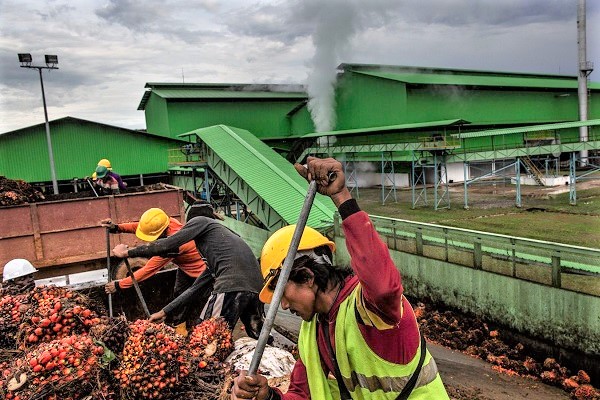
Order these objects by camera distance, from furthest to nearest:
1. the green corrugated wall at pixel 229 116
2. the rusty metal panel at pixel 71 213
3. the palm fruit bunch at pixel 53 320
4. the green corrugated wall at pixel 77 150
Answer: the green corrugated wall at pixel 229 116
the green corrugated wall at pixel 77 150
the rusty metal panel at pixel 71 213
the palm fruit bunch at pixel 53 320

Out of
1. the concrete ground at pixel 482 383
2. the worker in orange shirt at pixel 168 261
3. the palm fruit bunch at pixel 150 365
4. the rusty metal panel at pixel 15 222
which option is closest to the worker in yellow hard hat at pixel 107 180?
the rusty metal panel at pixel 15 222

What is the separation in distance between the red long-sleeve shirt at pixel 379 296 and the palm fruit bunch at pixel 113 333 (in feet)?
7.74

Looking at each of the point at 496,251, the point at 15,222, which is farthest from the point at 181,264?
the point at 496,251

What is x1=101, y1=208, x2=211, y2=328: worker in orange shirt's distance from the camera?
5715 mm

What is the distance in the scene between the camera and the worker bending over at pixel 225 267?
4875 mm

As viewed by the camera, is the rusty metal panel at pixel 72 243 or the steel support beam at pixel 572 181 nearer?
the rusty metal panel at pixel 72 243

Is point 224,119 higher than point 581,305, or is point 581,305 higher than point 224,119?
point 224,119

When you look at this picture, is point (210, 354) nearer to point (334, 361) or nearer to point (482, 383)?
point (334, 361)

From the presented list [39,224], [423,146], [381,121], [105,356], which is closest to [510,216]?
[423,146]

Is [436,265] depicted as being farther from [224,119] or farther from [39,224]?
[224,119]

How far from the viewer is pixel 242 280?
16.3 ft

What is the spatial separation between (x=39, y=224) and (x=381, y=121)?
28040 mm

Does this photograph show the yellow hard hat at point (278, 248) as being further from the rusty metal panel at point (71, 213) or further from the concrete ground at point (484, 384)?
the rusty metal panel at point (71, 213)

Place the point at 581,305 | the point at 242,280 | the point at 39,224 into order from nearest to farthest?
the point at 242,280, the point at 581,305, the point at 39,224
